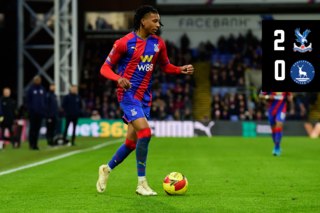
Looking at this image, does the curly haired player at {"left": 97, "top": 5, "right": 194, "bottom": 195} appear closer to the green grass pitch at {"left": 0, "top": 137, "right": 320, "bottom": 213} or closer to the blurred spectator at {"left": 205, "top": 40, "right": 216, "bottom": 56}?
the green grass pitch at {"left": 0, "top": 137, "right": 320, "bottom": 213}

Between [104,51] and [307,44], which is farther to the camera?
[104,51]

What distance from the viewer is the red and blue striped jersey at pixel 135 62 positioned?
20.4 feet

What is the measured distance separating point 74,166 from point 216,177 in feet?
11.0

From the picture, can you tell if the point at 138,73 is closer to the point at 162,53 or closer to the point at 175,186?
the point at 162,53

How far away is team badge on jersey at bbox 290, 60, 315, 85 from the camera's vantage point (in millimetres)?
5711

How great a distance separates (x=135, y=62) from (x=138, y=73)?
151mm

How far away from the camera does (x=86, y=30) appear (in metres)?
36.2

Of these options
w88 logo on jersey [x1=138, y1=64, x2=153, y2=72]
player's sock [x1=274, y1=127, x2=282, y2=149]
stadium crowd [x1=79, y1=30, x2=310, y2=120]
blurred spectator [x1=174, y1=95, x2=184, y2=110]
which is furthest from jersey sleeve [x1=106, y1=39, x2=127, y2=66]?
blurred spectator [x1=174, y1=95, x2=184, y2=110]

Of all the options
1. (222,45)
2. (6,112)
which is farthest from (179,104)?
(6,112)

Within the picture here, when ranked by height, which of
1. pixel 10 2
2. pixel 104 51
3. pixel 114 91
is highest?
pixel 10 2

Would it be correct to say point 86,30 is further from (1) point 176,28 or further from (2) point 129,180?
(2) point 129,180

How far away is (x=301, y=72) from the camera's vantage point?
18.9 feet

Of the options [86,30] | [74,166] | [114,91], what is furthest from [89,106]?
[74,166]

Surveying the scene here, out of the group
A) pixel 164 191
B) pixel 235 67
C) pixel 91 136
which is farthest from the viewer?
pixel 235 67
